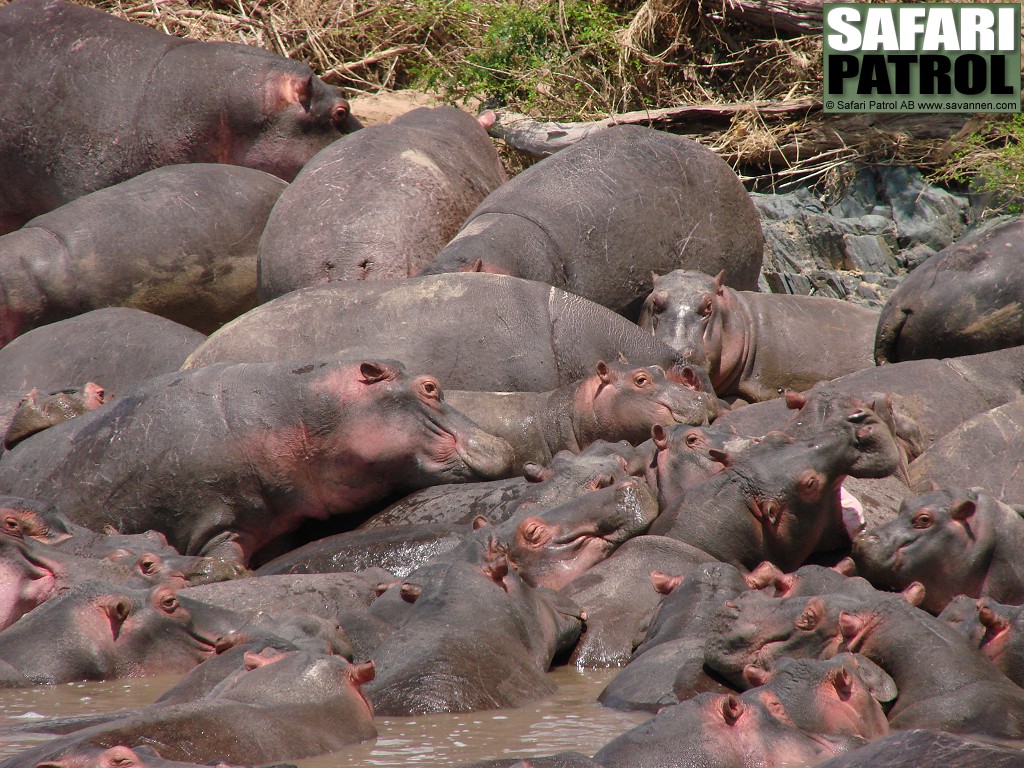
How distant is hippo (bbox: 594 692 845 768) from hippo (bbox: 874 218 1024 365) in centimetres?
484

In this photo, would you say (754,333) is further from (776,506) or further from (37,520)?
(37,520)

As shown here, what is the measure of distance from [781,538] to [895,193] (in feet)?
19.4

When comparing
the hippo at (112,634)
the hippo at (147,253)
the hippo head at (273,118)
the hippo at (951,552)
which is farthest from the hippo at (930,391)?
the hippo head at (273,118)

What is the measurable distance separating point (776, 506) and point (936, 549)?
63 cm

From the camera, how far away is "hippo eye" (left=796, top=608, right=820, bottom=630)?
14.5 ft

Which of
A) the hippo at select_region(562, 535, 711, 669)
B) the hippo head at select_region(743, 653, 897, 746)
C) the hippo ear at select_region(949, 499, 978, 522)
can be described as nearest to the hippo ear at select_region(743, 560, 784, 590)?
the hippo at select_region(562, 535, 711, 669)

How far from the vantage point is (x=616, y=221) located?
30.1 feet

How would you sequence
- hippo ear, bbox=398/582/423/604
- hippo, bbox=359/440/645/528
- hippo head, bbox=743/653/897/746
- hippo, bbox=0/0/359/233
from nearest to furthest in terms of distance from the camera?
hippo head, bbox=743/653/897/746
hippo ear, bbox=398/582/423/604
hippo, bbox=359/440/645/528
hippo, bbox=0/0/359/233

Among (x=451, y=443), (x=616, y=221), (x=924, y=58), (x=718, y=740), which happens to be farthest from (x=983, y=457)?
(x=924, y=58)

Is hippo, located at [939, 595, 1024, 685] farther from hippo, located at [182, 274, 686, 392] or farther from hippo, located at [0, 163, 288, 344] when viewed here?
hippo, located at [0, 163, 288, 344]

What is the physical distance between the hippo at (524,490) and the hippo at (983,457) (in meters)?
1.35

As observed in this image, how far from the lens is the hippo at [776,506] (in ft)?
18.9

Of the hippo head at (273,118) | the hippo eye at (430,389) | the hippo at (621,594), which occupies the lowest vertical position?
the hippo at (621,594)

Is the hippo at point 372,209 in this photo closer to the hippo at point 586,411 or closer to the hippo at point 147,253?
the hippo at point 147,253
